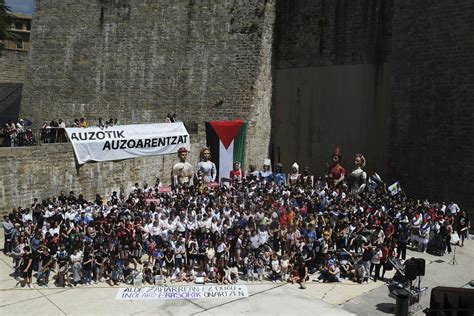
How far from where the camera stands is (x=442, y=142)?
18.7 m

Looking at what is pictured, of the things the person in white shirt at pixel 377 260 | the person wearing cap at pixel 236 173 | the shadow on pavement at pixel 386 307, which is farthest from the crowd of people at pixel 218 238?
the person wearing cap at pixel 236 173

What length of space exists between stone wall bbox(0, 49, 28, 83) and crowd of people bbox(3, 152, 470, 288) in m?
19.1

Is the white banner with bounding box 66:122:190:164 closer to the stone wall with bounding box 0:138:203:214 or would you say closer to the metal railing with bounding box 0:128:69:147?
the stone wall with bounding box 0:138:203:214

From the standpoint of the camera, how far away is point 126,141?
1945cm

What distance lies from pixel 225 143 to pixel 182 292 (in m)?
11.2

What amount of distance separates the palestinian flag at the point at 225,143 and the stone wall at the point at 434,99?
670cm

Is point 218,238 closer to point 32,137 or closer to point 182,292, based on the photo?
point 182,292

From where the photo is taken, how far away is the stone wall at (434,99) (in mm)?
18016

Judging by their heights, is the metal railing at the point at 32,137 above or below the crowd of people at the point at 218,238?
above

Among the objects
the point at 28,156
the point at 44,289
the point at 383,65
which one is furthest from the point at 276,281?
the point at 383,65

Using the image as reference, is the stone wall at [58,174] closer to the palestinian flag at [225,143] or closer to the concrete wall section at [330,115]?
the palestinian flag at [225,143]

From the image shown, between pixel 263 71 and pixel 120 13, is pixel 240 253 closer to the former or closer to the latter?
pixel 263 71

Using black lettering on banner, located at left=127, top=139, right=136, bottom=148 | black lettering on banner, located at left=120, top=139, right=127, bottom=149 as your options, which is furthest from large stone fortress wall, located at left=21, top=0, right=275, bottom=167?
black lettering on banner, located at left=120, top=139, right=127, bottom=149

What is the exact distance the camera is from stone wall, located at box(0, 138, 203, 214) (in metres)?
16.4
